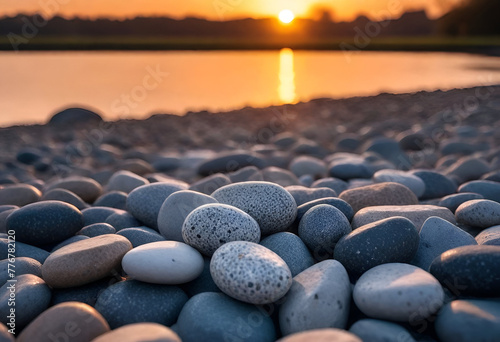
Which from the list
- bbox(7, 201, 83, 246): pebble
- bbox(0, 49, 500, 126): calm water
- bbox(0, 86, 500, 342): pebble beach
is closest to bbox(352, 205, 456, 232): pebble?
bbox(0, 86, 500, 342): pebble beach

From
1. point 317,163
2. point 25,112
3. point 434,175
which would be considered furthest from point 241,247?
point 25,112

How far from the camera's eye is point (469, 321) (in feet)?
5.46

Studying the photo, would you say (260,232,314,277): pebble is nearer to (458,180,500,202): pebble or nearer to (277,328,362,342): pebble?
(277,328,362,342): pebble

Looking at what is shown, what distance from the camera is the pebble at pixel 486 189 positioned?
318 centimetres

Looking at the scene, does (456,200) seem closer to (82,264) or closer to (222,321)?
(222,321)

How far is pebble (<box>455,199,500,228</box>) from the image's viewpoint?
2.56m

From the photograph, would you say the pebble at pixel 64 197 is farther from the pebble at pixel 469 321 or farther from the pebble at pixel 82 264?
the pebble at pixel 469 321

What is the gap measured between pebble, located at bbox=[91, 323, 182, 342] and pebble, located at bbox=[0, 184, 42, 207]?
7.29ft

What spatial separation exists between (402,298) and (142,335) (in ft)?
2.97

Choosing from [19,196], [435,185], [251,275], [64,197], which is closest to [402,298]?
[251,275]

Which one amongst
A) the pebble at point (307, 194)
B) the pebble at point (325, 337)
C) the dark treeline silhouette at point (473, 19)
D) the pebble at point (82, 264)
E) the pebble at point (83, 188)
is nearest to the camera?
the pebble at point (325, 337)

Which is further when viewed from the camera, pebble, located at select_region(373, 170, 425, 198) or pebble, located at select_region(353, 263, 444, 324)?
pebble, located at select_region(373, 170, 425, 198)

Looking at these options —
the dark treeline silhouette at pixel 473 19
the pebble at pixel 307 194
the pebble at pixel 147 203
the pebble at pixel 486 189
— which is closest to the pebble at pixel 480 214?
the pebble at pixel 486 189

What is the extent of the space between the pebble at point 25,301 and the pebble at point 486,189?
8.76 ft
